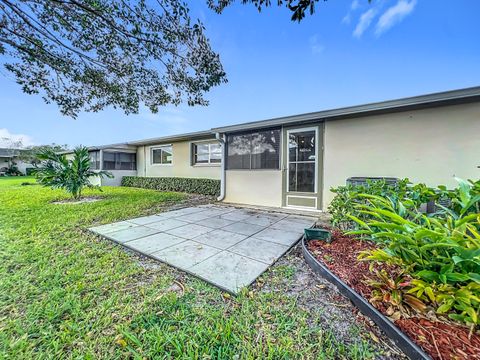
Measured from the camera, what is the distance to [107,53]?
4.69 m

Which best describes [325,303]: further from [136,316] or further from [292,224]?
[292,224]

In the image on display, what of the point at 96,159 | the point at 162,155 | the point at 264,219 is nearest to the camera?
the point at 264,219

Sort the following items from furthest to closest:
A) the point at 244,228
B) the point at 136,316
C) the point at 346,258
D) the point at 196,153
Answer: the point at 196,153
the point at 244,228
the point at 346,258
the point at 136,316

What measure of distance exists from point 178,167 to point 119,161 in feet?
17.1

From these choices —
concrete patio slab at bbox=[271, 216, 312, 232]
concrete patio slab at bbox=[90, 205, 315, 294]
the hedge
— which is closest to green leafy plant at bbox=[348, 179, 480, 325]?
concrete patio slab at bbox=[90, 205, 315, 294]

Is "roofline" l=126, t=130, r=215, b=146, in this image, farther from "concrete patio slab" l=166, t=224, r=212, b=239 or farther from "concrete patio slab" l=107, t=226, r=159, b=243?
"concrete patio slab" l=107, t=226, r=159, b=243

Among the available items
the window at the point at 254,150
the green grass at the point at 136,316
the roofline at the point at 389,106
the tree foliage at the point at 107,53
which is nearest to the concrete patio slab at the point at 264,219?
the window at the point at 254,150

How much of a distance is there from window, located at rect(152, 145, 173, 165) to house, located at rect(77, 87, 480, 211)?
3.36m

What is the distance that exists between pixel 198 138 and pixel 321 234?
Answer: 7.71 metres

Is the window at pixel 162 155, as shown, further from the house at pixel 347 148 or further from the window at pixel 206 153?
the house at pixel 347 148

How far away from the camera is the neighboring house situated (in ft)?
86.0

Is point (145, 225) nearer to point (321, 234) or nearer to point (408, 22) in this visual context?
point (321, 234)

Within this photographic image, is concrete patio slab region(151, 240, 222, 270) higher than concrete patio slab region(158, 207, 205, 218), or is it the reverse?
concrete patio slab region(158, 207, 205, 218)

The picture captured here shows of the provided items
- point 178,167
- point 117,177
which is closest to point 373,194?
point 178,167
